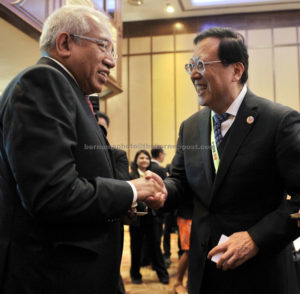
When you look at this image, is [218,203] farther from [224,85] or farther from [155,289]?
[155,289]

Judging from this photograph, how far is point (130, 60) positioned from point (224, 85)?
8.20m

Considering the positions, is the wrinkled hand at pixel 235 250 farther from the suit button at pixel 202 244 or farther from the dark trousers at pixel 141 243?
the dark trousers at pixel 141 243

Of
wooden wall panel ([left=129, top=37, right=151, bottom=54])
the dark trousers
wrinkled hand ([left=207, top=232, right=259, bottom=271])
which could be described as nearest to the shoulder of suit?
wrinkled hand ([left=207, top=232, right=259, bottom=271])

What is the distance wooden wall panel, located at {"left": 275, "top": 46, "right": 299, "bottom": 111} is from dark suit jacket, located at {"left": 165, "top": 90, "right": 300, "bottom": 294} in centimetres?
797

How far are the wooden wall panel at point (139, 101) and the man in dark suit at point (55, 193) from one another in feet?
26.8

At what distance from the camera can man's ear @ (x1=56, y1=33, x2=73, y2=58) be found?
1301mm

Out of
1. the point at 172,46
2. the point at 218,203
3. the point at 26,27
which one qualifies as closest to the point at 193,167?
the point at 218,203

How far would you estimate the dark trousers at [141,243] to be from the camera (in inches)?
155

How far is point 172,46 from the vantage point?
9.37 meters

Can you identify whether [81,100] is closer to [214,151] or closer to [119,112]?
[214,151]

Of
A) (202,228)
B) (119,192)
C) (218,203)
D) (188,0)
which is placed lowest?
(202,228)

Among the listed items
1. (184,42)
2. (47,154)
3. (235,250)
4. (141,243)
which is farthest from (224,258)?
(184,42)

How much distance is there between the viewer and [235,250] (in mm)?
1325

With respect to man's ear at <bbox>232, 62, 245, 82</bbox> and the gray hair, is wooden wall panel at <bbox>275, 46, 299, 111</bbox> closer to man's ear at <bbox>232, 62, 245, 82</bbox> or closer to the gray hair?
man's ear at <bbox>232, 62, 245, 82</bbox>
